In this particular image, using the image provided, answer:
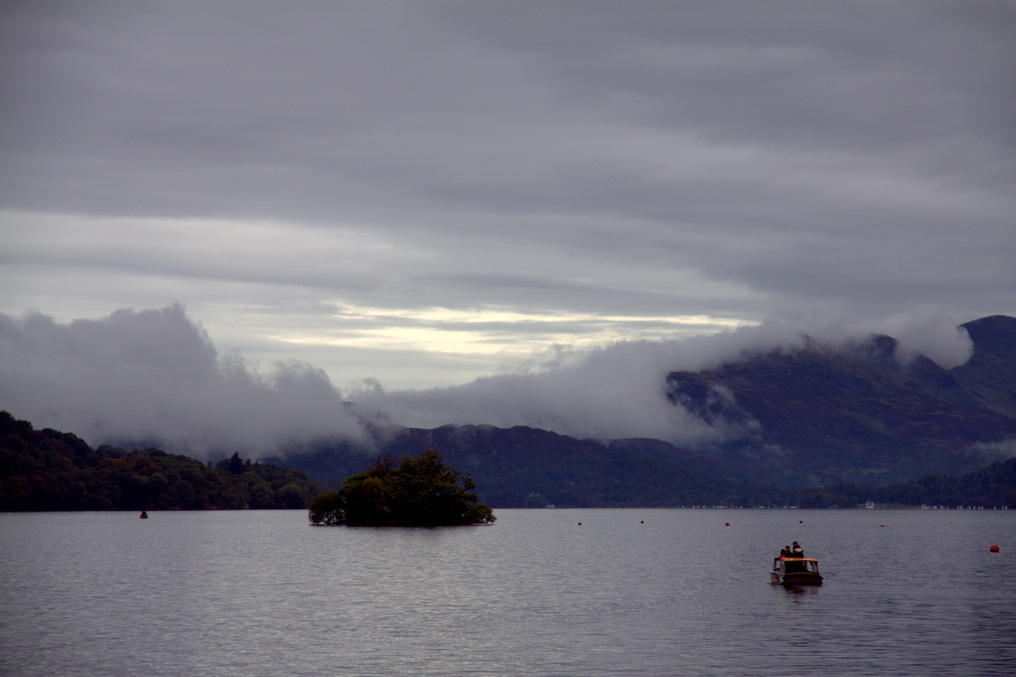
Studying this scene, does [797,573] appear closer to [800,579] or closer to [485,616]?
[800,579]

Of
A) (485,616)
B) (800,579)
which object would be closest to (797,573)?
(800,579)

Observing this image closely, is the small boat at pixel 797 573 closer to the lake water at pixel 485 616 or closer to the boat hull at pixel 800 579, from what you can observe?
the boat hull at pixel 800 579

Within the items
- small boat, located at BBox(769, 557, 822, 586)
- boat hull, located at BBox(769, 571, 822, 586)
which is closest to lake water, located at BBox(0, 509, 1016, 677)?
boat hull, located at BBox(769, 571, 822, 586)

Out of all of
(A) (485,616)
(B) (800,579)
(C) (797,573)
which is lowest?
(A) (485,616)

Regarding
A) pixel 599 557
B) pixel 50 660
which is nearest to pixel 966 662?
pixel 50 660

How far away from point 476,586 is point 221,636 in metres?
38.0

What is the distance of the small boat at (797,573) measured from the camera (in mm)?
99062

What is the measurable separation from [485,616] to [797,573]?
38960mm

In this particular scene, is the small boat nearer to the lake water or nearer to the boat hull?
the boat hull

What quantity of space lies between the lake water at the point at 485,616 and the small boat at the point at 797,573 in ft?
5.88

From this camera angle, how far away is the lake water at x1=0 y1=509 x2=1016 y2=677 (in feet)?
181

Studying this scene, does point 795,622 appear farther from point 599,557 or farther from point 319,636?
point 599,557

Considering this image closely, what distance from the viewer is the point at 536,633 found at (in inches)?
2613

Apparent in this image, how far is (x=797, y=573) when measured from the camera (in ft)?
326
